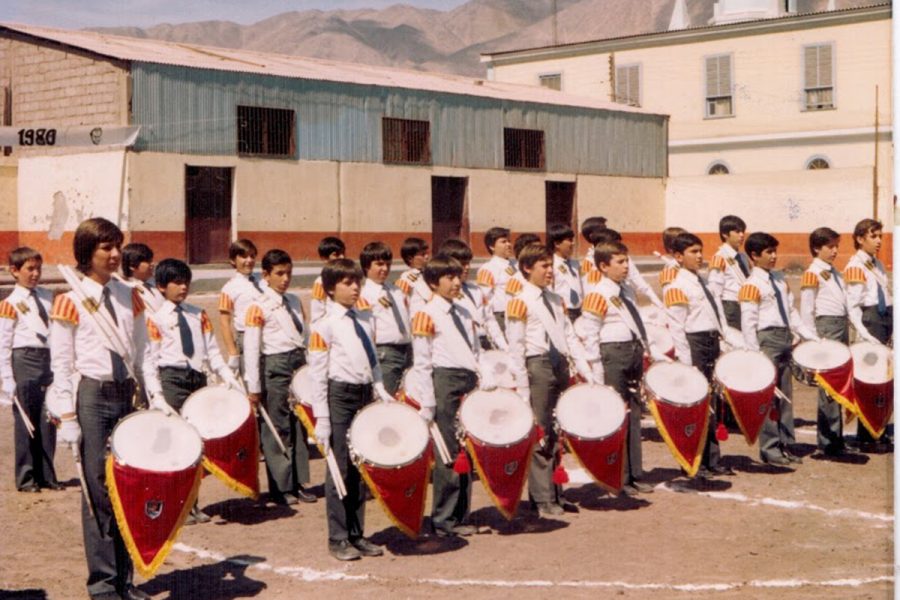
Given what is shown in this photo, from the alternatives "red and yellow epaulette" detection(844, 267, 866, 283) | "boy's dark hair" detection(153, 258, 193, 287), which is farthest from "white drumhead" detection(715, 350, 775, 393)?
"boy's dark hair" detection(153, 258, 193, 287)

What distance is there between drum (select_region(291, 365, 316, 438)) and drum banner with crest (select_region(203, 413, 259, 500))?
1.56 ft

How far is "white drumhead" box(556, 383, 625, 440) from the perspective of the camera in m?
7.84

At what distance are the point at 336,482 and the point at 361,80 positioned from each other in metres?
26.0

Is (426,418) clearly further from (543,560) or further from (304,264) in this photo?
(304,264)

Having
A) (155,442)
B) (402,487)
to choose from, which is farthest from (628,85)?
(155,442)

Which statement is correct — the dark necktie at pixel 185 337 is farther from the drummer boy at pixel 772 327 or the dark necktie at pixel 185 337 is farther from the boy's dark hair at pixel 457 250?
the drummer boy at pixel 772 327

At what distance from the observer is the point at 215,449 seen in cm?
792

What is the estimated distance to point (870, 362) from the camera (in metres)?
9.39

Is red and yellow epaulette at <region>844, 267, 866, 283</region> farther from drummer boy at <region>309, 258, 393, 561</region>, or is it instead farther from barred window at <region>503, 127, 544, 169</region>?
barred window at <region>503, 127, 544, 169</region>

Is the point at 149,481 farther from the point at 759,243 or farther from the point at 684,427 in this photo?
the point at 759,243

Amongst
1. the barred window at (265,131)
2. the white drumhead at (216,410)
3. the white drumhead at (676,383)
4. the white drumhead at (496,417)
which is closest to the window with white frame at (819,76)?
the barred window at (265,131)

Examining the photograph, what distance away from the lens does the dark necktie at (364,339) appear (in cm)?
736

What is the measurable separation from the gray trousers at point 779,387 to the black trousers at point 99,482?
5286 mm

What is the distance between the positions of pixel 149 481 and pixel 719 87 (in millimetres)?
37655
